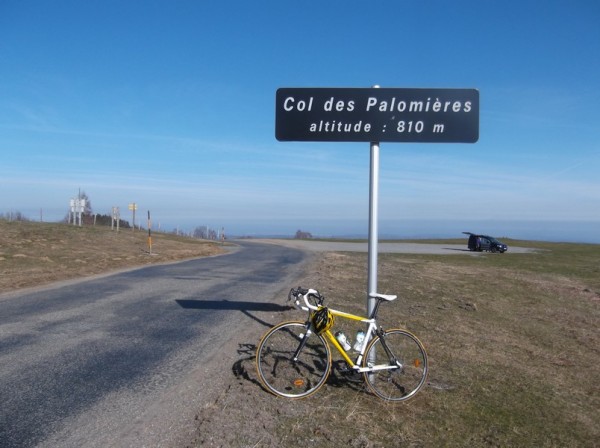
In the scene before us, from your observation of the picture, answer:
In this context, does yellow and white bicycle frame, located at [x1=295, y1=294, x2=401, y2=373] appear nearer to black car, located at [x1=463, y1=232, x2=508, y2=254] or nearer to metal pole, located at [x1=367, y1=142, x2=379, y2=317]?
metal pole, located at [x1=367, y1=142, x2=379, y2=317]

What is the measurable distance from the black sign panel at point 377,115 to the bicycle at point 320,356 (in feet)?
5.71

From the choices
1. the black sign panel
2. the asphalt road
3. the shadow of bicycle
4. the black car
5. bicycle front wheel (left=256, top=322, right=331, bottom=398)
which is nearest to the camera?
the asphalt road

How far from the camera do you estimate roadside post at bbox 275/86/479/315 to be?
5.43m

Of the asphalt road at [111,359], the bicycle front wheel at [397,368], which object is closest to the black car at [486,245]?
the asphalt road at [111,359]

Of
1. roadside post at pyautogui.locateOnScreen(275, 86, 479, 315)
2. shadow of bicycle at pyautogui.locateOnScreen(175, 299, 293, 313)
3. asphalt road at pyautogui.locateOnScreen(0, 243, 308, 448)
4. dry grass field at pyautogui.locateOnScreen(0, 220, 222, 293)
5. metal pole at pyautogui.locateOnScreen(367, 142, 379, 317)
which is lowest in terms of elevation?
asphalt road at pyautogui.locateOnScreen(0, 243, 308, 448)

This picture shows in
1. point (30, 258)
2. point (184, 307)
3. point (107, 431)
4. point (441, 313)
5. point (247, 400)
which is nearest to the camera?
point (107, 431)

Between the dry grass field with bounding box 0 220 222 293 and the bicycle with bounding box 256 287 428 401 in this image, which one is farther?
the dry grass field with bounding box 0 220 222 293

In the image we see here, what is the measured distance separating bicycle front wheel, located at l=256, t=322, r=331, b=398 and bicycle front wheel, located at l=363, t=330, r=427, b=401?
0.50m

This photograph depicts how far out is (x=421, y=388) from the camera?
18.1ft

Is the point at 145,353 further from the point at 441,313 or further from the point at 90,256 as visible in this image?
the point at 90,256

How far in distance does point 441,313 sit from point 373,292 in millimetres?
6112

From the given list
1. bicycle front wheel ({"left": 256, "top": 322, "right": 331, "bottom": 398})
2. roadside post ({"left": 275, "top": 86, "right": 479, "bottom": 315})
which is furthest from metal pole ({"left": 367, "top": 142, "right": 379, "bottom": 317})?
bicycle front wheel ({"left": 256, "top": 322, "right": 331, "bottom": 398})

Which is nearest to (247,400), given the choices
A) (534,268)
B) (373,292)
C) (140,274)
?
(373,292)

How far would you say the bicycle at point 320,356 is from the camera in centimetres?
520
